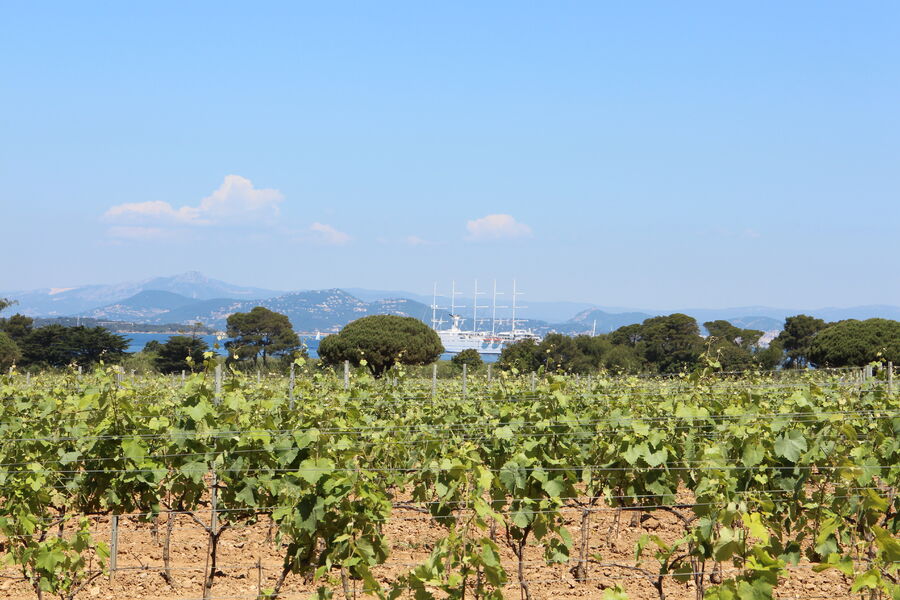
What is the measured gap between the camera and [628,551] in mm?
6957

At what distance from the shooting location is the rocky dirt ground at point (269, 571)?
18.6ft

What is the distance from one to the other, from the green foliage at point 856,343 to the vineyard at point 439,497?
25.0 m

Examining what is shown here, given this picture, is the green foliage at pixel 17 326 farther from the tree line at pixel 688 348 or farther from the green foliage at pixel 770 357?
the green foliage at pixel 770 357

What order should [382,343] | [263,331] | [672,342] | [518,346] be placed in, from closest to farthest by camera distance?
[382,343]
[518,346]
[672,342]
[263,331]

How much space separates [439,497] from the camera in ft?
17.5

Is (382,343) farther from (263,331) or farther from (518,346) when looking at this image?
(263,331)

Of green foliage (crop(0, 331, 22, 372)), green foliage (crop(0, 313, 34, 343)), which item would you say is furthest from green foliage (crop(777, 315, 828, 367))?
green foliage (crop(0, 313, 34, 343))

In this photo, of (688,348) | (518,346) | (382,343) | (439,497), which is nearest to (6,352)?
(382,343)

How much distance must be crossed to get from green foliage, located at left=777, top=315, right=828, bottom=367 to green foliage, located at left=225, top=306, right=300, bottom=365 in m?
26.2

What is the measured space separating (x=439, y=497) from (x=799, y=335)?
146 feet

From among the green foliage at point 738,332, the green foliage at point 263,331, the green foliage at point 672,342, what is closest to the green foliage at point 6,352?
the green foliage at point 263,331

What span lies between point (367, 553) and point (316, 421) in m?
1.45

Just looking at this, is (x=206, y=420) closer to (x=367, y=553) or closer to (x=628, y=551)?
(x=367, y=553)

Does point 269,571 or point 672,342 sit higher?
point 672,342
